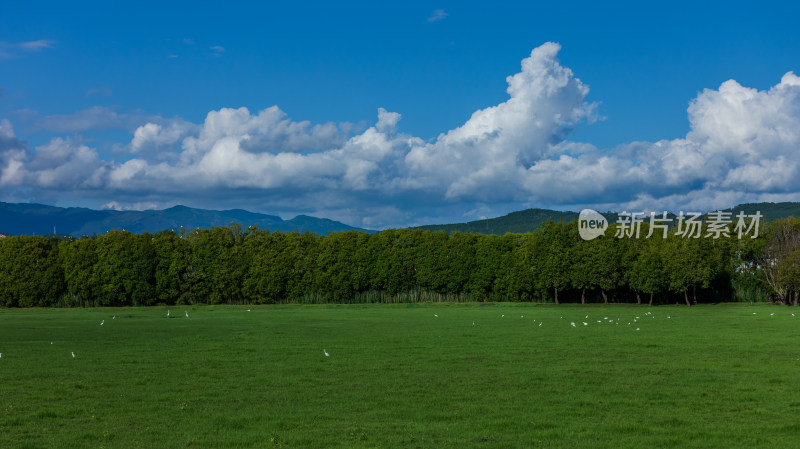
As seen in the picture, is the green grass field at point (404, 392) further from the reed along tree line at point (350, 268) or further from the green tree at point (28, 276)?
the green tree at point (28, 276)

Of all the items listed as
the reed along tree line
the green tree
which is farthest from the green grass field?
the green tree

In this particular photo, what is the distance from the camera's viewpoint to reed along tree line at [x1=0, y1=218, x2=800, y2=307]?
3142 inches

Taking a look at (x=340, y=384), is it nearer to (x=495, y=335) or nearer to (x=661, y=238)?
(x=495, y=335)

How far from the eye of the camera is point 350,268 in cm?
8731

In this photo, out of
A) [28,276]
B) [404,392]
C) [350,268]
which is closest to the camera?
[404,392]

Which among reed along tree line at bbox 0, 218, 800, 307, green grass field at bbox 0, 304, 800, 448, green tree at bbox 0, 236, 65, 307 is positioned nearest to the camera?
green grass field at bbox 0, 304, 800, 448

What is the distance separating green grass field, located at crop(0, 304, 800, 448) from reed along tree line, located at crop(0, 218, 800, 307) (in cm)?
4814

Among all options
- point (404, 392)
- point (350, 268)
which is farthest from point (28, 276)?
point (404, 392)

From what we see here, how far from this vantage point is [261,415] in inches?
628

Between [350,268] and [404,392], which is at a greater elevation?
[350,268]

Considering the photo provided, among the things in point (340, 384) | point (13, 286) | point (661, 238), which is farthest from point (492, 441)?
point (13, 286)

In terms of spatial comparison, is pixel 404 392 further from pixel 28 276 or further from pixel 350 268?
Answer: pixel 28 276

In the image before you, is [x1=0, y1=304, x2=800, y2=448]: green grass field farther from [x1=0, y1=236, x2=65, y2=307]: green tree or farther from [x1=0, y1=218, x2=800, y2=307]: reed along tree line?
[x1=0, y1=236, x2=65, y2=307]: green tree

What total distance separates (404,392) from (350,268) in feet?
226
